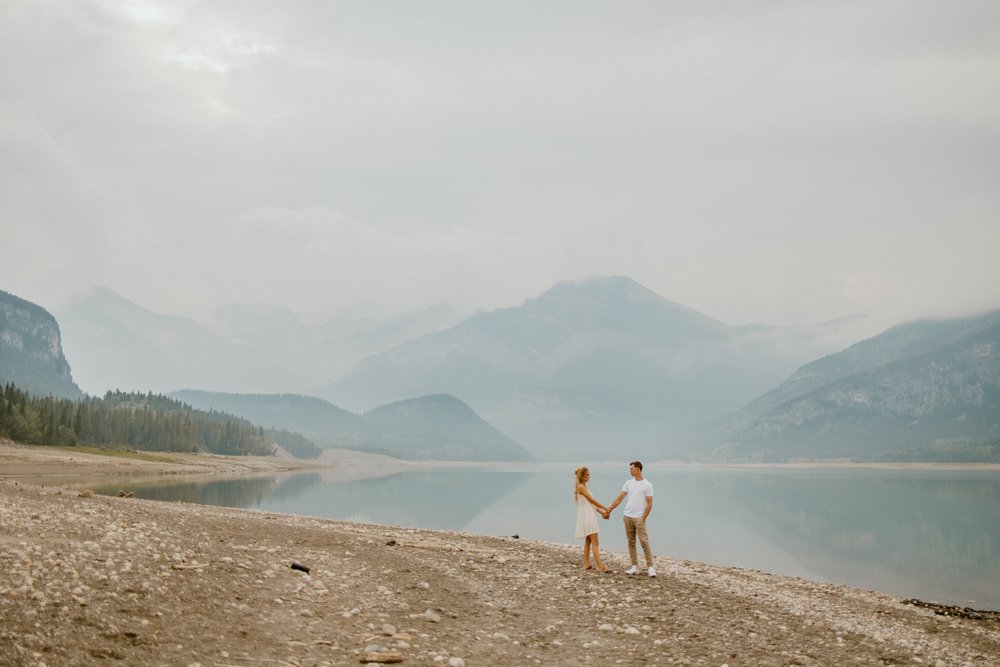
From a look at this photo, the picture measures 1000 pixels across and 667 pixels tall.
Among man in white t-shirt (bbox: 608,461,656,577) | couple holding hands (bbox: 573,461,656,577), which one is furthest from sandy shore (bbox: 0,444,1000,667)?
couple holding hands (bbox: 573,461,656,577)

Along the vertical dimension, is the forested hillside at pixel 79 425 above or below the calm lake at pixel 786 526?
above

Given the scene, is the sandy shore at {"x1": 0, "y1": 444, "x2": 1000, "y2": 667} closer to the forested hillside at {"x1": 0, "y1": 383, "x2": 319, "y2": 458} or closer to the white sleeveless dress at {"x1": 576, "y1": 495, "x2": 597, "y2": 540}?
the white sleeveless dress at {"x1": 576, "y1": 495, "x2": 597, "y2": 540}

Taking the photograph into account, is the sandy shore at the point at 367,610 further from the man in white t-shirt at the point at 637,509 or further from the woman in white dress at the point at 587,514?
the woman in white dress at the point at 587,514

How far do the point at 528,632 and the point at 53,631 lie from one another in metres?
9.67

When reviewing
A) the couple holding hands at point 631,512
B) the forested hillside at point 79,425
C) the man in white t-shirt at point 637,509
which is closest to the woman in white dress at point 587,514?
the couple holding hands at point 631,512

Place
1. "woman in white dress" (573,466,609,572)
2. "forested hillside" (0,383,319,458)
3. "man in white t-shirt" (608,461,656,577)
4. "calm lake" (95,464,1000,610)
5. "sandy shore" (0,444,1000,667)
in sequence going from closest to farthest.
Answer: "sandy shore" (0,444,1000,667)
"man in white t-shirt" (608,461,656,577)
"woman in white dress" (573,466,609,572)
"calm lake" (95,464,1000,610)
"forested hillside" (0,383,319,458)

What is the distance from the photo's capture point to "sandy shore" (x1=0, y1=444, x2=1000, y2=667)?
13367 millimetres

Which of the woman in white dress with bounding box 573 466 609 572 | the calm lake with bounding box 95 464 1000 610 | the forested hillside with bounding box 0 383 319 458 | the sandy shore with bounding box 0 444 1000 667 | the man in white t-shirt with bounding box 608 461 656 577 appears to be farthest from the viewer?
the forested hillside with bounding box 0 383 319 458

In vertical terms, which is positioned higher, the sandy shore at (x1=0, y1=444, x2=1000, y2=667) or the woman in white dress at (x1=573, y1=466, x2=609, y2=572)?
the woman in white dress at (x1=573, y1=466, x2=609, y2=572)

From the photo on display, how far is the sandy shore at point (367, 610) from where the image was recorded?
1337 cm

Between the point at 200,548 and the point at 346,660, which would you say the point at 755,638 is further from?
the point at 200,548

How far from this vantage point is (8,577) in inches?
547

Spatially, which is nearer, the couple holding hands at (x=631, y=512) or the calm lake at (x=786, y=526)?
the couple holding hands at (x=631, y=512)

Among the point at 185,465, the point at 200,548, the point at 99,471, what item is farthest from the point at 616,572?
the point at 185,465
